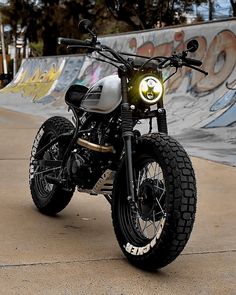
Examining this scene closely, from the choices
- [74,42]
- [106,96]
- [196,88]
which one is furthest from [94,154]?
[196,88]

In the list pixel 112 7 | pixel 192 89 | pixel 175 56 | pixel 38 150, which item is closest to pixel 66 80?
pixel 192 89

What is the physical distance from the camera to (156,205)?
3766 millimetres

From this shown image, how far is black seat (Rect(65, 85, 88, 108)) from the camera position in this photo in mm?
4941

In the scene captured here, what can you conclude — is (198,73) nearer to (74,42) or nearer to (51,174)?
(51,174)

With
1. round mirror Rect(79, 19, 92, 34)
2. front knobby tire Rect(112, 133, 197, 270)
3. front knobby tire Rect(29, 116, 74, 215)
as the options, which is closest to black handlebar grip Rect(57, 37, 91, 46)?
round mirror Rect(79, 19, 92, 34)

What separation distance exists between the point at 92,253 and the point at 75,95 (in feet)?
4.93

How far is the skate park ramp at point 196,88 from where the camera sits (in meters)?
10.6

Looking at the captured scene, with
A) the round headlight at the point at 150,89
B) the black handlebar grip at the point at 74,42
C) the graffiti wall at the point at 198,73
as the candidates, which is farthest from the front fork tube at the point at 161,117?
the graffiti wall at the point at 198,73

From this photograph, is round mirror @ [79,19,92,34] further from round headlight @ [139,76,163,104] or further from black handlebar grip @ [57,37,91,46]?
round headlight @ [139,76,163,104]

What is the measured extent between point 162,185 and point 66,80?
59.3 feet

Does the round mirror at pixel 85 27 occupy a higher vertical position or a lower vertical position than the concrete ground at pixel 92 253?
higher

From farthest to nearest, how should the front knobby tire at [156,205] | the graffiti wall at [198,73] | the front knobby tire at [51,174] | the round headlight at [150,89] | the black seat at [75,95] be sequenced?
the graffiti wall at [198,73]
the front knobby tire at [51,174]
the black seat at [75,95]
the round headlight at [150,89]
the front knobby tire at [156,205]

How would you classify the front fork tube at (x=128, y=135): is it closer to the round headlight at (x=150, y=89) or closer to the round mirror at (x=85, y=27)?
the round headlight at (x=150, y=89)

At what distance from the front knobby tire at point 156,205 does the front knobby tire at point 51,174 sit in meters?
1.01
